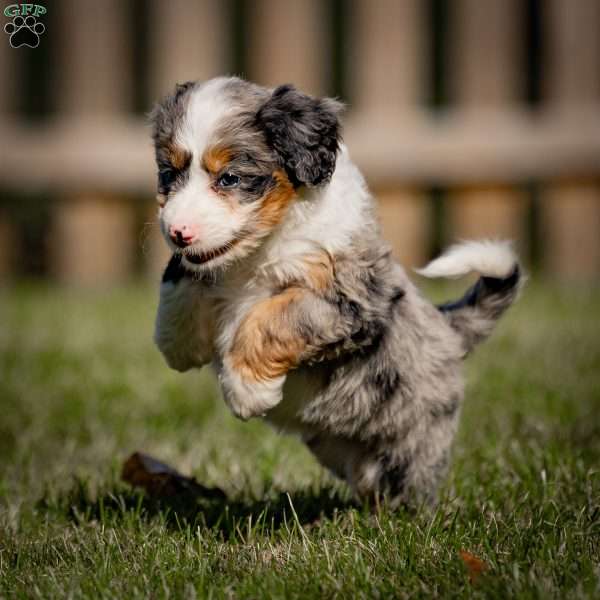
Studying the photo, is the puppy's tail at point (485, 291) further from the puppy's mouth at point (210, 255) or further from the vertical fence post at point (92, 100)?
the vertical fence post at point (92, 100)

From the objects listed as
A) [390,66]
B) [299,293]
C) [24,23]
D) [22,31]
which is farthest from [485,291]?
[390,66]

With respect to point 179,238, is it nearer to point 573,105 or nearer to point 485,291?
point 485,291

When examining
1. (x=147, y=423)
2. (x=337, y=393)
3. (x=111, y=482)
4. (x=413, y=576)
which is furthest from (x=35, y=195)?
(x=413, y=576)

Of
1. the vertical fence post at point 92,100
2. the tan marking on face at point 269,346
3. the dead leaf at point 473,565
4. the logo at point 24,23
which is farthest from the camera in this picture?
the vertical fence post at point 92,100

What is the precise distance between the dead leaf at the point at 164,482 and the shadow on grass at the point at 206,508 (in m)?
0.01

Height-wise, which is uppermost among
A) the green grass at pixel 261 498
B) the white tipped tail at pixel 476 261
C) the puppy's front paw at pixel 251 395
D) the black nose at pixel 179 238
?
the black nose at pixel 179 238

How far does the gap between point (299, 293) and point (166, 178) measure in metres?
0.50

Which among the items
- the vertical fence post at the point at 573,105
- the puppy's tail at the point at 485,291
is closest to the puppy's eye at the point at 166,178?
the puppy's tail at the point at 485,291

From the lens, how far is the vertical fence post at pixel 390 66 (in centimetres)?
843

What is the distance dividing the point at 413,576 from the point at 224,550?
0.53 m

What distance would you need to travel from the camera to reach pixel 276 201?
2.89 meters

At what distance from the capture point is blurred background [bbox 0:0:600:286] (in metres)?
8.41

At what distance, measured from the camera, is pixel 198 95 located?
9.50 feet

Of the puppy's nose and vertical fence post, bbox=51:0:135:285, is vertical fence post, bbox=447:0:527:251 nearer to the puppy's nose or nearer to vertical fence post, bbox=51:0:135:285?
vertical fence post, bbox=51:0:135:285
